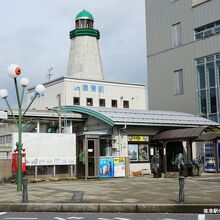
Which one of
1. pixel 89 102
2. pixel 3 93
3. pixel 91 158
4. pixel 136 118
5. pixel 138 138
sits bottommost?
pixel 91 158

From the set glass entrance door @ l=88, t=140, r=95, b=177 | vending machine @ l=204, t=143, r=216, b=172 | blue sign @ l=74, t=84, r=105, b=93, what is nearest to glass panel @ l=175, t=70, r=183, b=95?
vending machine @ l=204, t=143, r=216, b=172

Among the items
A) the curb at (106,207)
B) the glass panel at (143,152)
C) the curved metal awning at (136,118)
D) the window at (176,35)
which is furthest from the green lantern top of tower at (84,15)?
the curb at (106,207)

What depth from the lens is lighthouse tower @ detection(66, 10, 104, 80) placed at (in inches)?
2229

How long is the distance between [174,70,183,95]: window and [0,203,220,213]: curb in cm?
2752

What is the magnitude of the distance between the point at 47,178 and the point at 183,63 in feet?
64.6

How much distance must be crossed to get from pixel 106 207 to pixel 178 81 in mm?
28244

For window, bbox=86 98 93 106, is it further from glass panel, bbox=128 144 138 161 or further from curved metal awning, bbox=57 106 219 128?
glass panel, bbox=128 144 138 161

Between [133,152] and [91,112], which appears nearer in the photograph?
[133,152]

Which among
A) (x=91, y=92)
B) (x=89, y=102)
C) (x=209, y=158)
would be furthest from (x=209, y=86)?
(x=91, y=92)

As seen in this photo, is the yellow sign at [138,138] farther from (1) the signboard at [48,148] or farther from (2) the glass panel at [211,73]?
(2) the glass panel at [211,73]

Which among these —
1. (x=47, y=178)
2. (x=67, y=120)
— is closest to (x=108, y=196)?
(x=47, y=178)

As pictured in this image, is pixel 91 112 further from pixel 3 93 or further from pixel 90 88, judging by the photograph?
pixel 90 88

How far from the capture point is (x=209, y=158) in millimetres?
30906

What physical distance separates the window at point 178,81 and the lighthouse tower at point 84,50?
19.7 m
